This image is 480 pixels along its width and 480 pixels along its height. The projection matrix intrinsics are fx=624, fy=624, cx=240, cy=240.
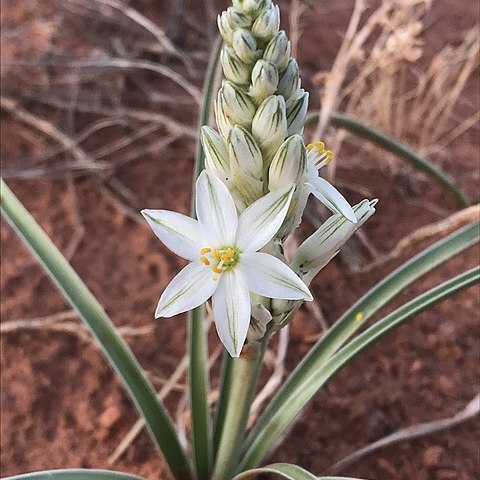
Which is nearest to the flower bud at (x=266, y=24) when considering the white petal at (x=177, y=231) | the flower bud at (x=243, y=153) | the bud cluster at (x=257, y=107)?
the bud cluster at (x=257, y=107)

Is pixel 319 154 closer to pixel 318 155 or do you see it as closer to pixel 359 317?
pixel 318 155

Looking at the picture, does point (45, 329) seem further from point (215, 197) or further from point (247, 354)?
point (215, 197)

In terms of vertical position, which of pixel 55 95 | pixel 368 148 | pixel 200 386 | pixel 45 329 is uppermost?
pixel 55 95

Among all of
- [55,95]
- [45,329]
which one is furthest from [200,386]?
[55,95]

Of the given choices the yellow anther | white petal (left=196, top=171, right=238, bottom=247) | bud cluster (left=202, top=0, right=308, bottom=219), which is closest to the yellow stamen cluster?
bud cluster (left=202, top=0, right=308, bottom=219)

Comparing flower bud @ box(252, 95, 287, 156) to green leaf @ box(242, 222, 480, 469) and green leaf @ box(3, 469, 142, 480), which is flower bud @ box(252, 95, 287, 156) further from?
green leaf @ box(3, 469, 142, 480)

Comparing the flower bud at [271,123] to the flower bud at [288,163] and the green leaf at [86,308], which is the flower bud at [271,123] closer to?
the flower bud at [288,163]
